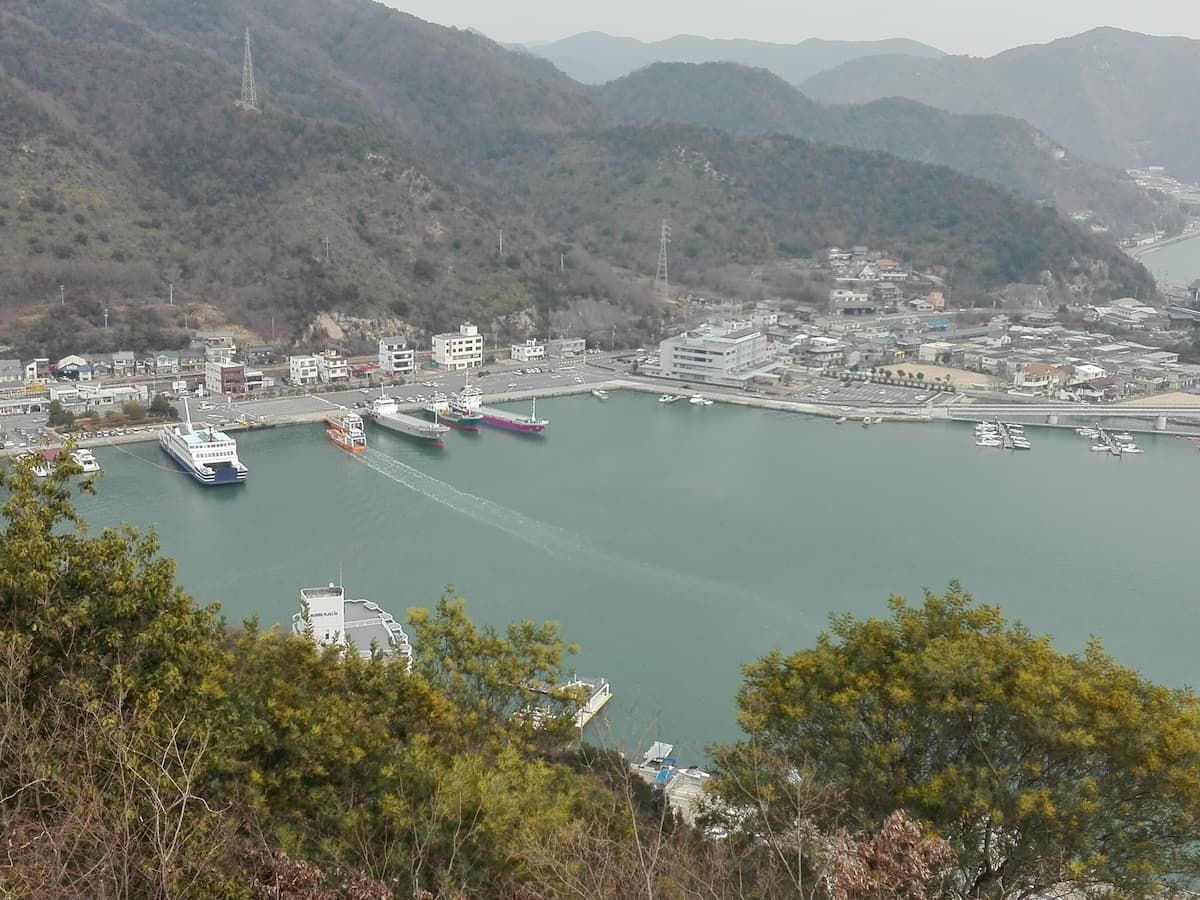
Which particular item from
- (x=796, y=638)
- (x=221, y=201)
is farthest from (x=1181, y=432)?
(x=221, y=201)

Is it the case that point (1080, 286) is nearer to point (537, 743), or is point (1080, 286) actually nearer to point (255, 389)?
point (255, 389)

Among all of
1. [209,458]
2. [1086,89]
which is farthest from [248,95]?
[1086,89]

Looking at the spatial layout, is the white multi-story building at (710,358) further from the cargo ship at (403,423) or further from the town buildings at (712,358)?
the cargo ship at (403,423)

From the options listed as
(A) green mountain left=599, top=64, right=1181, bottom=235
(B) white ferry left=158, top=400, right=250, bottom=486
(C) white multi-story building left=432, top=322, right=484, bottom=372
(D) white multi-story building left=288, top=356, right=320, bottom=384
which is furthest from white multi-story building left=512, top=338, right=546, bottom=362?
(A) green mountain left=599, top=64, right=1181, bottom=235

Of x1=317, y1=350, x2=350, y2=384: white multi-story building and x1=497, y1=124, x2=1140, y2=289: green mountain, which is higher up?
x1=497, y1=124, x2=1140, y2=289: green mountain

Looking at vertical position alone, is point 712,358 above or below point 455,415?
above

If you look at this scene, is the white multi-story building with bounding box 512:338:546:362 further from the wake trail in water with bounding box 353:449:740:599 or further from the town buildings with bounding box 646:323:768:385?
the wake trail in water with bounding box 353:449:740:599

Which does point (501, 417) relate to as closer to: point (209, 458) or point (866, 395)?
point (209, 458)
